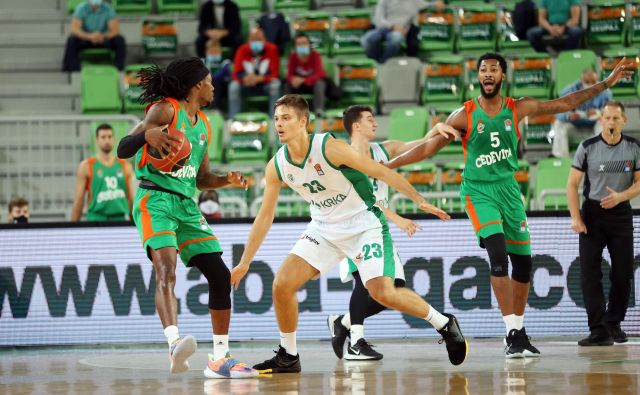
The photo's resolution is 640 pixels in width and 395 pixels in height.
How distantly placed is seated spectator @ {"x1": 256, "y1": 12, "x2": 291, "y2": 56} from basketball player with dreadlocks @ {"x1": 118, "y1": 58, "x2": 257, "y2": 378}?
30.1 feet

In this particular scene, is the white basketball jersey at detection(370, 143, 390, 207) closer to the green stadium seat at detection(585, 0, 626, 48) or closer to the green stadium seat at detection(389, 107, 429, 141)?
the green stadium seat at detection(389, 107, 429, 141)

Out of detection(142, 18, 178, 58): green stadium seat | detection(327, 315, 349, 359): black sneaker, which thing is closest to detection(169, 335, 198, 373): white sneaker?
detection(327, 315, 349, 359): black sneaker

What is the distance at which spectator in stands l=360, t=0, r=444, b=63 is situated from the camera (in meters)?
16.8

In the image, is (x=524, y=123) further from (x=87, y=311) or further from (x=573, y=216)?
(x=87, y=311)

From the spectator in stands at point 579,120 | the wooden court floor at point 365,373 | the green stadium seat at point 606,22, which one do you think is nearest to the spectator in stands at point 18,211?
the wooden court floor at point 365,373

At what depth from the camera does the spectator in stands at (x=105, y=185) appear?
40.3 feet

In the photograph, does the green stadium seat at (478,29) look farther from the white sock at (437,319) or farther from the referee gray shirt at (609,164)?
the white sock at (437,319)

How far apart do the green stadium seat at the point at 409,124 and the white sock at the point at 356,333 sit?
628cm

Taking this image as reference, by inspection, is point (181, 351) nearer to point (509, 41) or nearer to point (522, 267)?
point (522, 267)

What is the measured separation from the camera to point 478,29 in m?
17.1

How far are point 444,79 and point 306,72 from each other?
6.54 ft

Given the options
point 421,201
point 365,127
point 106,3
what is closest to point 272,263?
point 365,127

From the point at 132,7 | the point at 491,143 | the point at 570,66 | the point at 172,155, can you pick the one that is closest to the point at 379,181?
the point at 491,143

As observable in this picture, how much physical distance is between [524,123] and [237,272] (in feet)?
28.3
